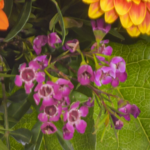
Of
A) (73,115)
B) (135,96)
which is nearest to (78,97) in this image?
(73,115)

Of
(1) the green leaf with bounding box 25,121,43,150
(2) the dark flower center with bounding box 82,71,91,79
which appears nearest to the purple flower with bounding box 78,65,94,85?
(2) the dark flower center with bounding box 82,71,91,79

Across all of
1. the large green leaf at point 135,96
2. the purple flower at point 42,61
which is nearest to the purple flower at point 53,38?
the purple flower at point 42,61

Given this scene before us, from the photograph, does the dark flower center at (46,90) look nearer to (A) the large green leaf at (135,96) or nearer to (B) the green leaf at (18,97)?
(B) the green leaf at (18,97)

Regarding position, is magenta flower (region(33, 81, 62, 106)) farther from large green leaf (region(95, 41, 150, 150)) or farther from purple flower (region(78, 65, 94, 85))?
large green leaf (region(95, 41, 150, 150))

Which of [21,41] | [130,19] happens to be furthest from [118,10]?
[21,41]

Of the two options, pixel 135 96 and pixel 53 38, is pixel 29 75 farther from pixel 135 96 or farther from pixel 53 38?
pixel 135 96
